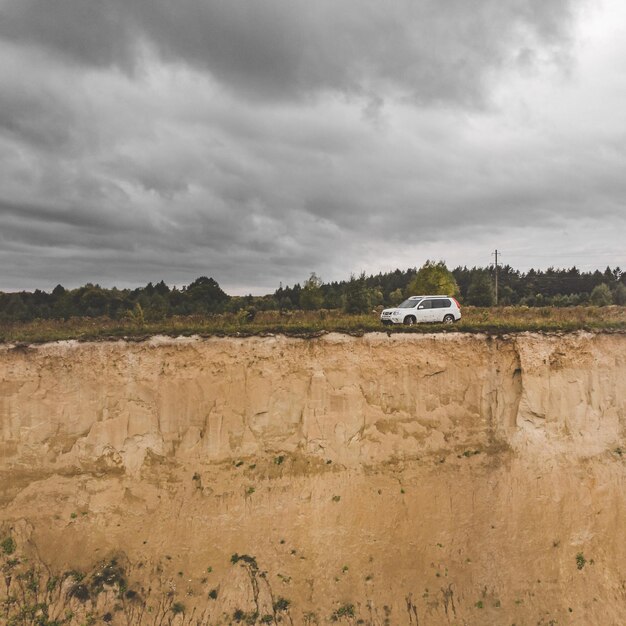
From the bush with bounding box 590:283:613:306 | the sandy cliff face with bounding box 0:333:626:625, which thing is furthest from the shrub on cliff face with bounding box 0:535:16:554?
the bush with bounding box 590:283:613:306

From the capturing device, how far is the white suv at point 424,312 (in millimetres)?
17644

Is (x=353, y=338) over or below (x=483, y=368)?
over

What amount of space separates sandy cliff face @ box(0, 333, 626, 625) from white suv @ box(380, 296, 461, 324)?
9.29 feet

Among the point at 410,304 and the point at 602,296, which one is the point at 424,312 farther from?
the point at 602,296

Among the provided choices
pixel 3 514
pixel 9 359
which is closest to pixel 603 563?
pixel 3 514

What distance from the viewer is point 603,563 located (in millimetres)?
13055

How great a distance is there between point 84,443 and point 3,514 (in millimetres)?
3067

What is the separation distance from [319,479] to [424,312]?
8.59 m

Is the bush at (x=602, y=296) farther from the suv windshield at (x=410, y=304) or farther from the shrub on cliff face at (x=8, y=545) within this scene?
the shrub on cliff face at (x=8, y=545)

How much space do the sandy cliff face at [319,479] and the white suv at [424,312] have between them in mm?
2830

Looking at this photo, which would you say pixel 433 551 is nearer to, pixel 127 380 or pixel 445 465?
pixel 445 465

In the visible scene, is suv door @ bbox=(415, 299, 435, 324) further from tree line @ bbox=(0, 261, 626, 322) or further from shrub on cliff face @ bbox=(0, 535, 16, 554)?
shrub on cliff face @ bbox=(0, 535, 16, 554)

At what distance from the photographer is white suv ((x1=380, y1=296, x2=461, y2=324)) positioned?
17.6m

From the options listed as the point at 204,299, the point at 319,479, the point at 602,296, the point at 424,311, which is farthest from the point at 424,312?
the point at 602,296
